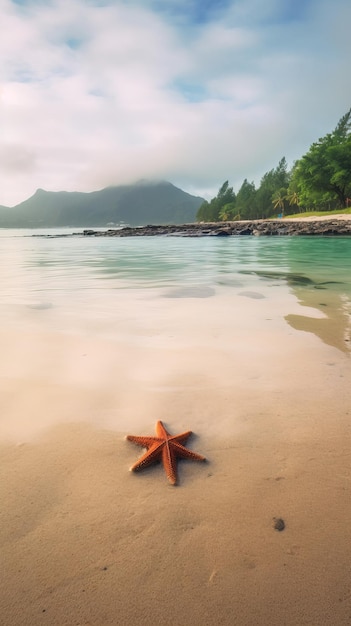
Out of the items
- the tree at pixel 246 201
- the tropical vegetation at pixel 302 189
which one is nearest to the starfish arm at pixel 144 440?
the tropical vegetation at pixel 302 189

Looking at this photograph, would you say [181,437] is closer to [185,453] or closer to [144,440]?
[185,453]

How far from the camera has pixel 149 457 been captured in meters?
2.30

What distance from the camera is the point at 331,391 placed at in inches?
132

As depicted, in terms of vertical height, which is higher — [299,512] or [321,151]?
[321,151]

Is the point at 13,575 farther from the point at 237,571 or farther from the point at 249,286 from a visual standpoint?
the point at 249,286

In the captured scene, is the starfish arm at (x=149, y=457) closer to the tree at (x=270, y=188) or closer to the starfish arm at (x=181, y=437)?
the starfish arm at (x=181, y=437)

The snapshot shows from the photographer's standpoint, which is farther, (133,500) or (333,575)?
(133,500)

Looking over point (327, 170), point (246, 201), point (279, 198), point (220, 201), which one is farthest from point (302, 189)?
point (220, 201)

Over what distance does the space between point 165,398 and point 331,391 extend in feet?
5.42

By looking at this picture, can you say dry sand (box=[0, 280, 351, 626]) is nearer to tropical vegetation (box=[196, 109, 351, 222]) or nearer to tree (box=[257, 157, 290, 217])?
tropical vegetation (box=[196, 109, 351, 222])

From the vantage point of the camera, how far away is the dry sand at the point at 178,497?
1534 mm

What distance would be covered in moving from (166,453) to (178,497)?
0.96ft

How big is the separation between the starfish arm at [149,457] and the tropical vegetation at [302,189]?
5847 cm

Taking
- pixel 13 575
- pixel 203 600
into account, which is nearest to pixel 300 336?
pixel 203 600
